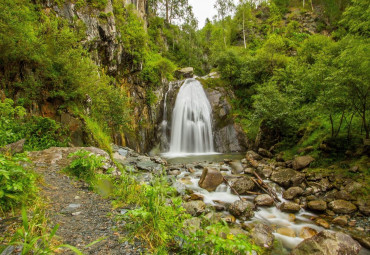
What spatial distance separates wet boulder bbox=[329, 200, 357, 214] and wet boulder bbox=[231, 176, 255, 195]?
2959 mm

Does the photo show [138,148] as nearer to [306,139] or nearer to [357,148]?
[306,139]

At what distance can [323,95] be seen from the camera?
9578 millimetres

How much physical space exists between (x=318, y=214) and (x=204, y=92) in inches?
763

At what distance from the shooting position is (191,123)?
22.1 meters

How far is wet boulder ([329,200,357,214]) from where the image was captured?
6.43 m

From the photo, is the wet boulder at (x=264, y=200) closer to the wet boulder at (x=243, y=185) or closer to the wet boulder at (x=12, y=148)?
the wet boulder at (x=243, y=185)

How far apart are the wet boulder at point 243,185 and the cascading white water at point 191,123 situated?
38.8ft

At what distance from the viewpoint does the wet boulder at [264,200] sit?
7.24m

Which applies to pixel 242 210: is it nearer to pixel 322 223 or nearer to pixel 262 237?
pixel 262 237

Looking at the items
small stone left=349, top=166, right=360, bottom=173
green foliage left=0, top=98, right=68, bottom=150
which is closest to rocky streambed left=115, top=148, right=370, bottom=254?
small stone left=349, top=166, right=360, bottom=173

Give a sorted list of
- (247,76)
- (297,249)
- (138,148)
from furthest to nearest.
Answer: (247,76) → (138,148) → (297,249)

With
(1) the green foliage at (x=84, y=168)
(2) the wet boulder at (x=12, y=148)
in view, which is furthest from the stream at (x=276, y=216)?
(2) the wet boulder at (x=12, y=148)

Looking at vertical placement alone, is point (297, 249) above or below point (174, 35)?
below

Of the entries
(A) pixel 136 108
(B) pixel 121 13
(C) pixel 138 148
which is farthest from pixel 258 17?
(C) pixel 138 148
